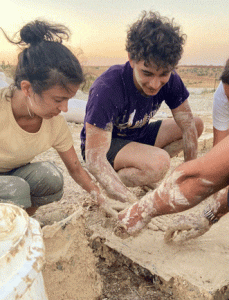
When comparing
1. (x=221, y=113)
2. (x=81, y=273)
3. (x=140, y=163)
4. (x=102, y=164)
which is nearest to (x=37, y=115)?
(x=102, y=164)

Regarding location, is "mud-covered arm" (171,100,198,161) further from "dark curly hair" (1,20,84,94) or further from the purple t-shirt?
"dark curly hair" (1,20,84,94)

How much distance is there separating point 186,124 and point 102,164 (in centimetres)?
103

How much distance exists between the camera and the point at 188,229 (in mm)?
1794

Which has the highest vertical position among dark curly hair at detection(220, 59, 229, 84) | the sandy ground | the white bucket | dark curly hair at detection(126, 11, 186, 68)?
dark curly hair at detection(126, 11, 186, 68)

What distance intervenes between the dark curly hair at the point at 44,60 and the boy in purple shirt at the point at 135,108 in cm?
49

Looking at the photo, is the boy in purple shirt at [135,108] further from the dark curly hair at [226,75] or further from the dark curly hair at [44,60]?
the dark curly hair at [44,60]

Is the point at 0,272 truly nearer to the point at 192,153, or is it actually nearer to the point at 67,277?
the point at 67,277

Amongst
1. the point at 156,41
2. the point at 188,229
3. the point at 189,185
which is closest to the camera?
the point at 189,185

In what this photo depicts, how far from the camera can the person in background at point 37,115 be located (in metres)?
1.66

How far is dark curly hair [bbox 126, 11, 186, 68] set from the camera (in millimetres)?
2008

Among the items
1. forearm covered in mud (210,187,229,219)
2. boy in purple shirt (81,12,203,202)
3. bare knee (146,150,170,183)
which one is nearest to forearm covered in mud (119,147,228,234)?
forearm covered in mud (210,187,229,219)

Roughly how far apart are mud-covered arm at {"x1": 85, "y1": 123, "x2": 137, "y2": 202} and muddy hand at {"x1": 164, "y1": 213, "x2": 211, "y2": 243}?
0.42 meters

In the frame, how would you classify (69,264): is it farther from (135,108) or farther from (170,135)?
(170,135)

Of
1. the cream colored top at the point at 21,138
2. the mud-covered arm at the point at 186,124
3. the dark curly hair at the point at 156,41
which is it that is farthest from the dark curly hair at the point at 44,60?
the mud-covered arm at the point at 186,124
